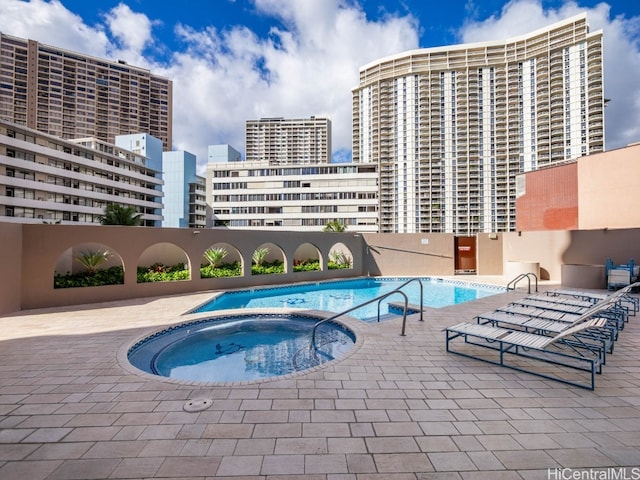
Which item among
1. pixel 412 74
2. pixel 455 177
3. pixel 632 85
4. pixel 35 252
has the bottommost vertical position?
pixel 35 252

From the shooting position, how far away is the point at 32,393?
3.73 m

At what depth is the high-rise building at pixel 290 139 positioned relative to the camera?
97688mm

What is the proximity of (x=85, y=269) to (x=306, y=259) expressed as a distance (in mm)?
10218

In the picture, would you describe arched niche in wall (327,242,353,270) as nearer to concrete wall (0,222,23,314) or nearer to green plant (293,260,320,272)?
green plant (293,260,320,272)

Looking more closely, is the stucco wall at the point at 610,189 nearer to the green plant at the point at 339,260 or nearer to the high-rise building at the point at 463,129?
the green plant at the point at 339,260

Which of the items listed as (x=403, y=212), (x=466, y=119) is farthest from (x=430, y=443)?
(x=466, y=119)

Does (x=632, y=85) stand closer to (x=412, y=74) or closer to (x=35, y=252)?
(x=412, y=74)

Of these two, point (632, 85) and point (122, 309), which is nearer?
point (122, 309)

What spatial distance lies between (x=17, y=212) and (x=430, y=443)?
47.4 metres

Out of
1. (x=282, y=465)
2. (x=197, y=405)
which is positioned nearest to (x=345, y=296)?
(x=197, y=405)

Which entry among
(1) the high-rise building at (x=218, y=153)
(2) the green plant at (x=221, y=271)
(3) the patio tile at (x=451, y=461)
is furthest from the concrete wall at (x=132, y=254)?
(1) the high-rise building at (x=218, y=153)

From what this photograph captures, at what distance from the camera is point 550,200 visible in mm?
19266

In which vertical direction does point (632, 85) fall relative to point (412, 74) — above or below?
below

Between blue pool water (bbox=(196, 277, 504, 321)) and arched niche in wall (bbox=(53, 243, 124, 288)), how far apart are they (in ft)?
11.6
